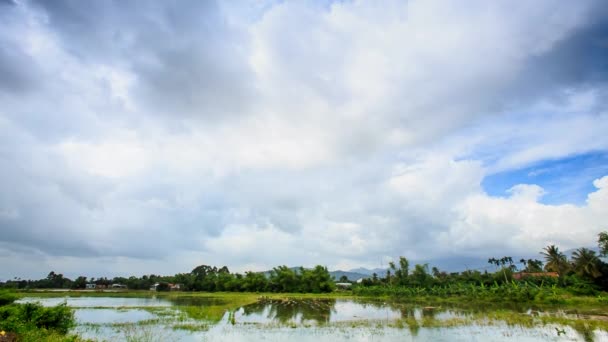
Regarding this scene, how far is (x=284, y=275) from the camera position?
224 ft

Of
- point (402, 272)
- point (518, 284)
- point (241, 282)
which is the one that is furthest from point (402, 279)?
point (241, 282)

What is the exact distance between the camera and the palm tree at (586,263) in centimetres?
3784

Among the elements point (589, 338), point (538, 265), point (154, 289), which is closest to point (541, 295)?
point (589, 338)

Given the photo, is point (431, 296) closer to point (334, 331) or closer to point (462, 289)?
point (462, 289)

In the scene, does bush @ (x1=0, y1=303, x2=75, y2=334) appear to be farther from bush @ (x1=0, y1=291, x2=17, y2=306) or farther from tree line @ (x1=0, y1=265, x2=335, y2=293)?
tree line @ (x1=0, y1=265, x2=335, y2=293)

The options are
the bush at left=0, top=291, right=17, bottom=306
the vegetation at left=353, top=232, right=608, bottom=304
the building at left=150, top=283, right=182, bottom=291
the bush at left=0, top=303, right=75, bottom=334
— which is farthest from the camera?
the building at left=150, top=283, right=182, bottom=291

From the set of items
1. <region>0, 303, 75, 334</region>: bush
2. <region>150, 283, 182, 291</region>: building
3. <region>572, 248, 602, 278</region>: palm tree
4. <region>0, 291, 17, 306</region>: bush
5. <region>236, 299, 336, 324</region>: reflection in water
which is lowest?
<region>236, 299, 336, 324</region>: reflection in water

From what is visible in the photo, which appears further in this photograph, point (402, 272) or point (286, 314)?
point (402, 272)

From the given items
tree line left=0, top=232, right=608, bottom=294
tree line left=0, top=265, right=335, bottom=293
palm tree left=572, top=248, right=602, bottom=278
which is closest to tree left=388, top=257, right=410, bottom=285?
tree line left=0, top=232, right=608, bottom=294

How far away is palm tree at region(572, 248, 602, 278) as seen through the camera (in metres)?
37.8

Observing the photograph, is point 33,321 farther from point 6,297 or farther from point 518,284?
point 518,284

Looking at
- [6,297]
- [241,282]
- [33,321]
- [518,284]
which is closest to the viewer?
[33,321]

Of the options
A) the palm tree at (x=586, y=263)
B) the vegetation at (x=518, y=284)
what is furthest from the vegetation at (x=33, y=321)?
the palm tree at (x=586, y=263)

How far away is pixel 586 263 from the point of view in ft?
128
